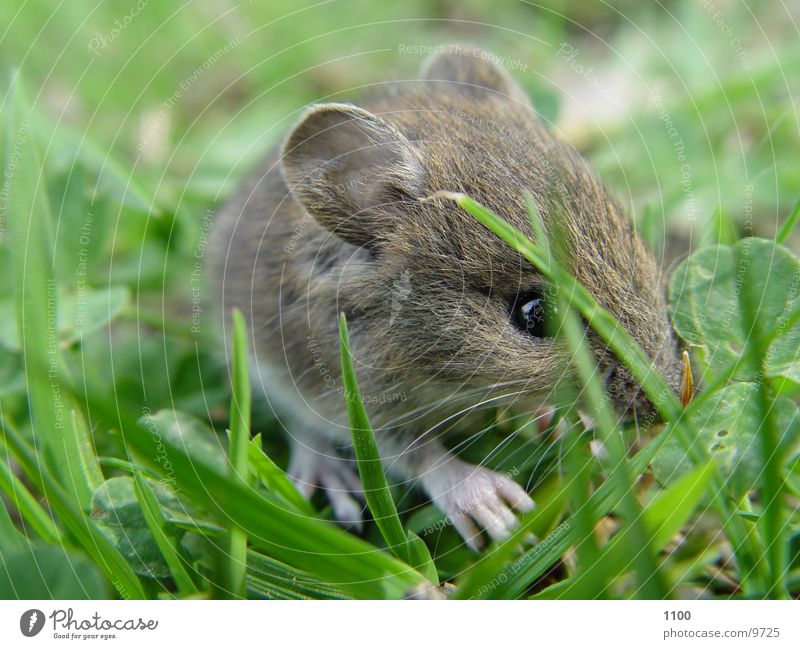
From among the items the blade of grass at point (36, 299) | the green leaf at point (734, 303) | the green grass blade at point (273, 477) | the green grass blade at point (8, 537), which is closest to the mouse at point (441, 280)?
the green leaf at point (734, 303)

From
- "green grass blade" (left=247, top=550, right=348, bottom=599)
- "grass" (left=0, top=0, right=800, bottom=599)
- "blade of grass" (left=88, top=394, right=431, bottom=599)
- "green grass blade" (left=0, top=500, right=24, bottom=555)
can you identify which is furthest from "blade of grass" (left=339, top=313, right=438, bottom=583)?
"green grass blade" (left=0, top=500, right=24, bottom=555)

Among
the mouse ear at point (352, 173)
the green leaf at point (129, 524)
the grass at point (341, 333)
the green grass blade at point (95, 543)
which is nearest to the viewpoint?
the grass at point (341, 333)

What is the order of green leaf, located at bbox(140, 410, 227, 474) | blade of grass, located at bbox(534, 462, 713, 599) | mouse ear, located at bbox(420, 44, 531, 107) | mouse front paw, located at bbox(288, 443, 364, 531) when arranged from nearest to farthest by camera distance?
blade of grass, located at bbox(534, 462, 713, 599) → green leaf, located at bbox(140, 410, 227, 474) → mouse front paw, located at bbox(288, 443, 364, 531) → mouse ear, located at bbox(420, 44, 531, 107)

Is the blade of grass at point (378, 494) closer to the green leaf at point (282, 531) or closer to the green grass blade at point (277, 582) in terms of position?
the green leaf at point (282, 531)

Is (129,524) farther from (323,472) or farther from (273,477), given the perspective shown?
(323,472)

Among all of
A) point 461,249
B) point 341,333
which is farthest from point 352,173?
point 341,333

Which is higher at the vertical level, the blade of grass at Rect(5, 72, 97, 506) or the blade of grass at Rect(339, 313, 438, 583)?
the blade of grass at Rect(5, 72, 97, 506)

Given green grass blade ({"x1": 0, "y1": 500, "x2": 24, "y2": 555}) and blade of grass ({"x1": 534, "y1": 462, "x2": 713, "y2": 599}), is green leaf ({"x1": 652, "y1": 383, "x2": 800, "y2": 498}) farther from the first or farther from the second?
green grass blade ({"x1": 0, "y1": 500, "x2": 24, "y2": 555})
